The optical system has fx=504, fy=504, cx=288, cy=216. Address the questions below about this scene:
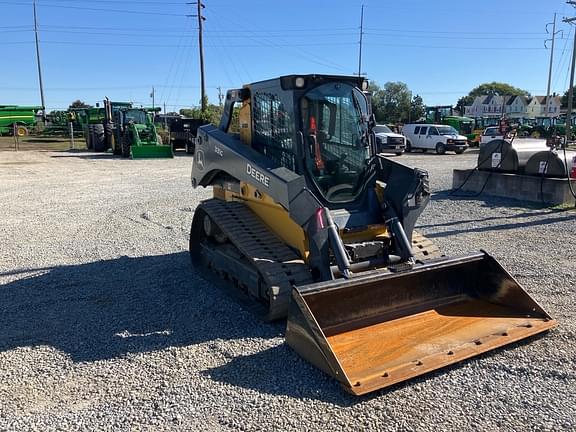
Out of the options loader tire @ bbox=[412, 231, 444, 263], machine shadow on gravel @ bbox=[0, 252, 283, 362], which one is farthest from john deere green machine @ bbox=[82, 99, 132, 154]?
loader tire @ bbox=[412, 231, 444, 263]

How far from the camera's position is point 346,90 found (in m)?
5.46

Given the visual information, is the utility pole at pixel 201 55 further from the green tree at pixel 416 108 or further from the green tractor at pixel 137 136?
the green tree at pixel 416 108

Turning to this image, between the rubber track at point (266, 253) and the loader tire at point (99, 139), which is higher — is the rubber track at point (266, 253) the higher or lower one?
the lower one

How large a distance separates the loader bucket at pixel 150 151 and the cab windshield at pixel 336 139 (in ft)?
63.8

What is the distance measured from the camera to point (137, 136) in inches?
943

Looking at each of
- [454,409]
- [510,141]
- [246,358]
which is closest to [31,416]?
[246,358]

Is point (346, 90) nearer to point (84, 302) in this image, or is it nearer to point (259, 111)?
point (259, 111)

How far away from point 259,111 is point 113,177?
1245 cm

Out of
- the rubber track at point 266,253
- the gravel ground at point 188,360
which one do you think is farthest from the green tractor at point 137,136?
the rubber track at point 266,253

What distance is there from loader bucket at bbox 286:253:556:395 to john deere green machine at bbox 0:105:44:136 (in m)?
40.3

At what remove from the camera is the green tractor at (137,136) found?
2367 cm

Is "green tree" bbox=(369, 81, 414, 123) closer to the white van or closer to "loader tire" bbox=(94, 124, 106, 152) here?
the white van

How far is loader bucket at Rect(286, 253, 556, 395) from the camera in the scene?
3849 mm

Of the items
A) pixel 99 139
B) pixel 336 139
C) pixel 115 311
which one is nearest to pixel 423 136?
pixel 99 139
